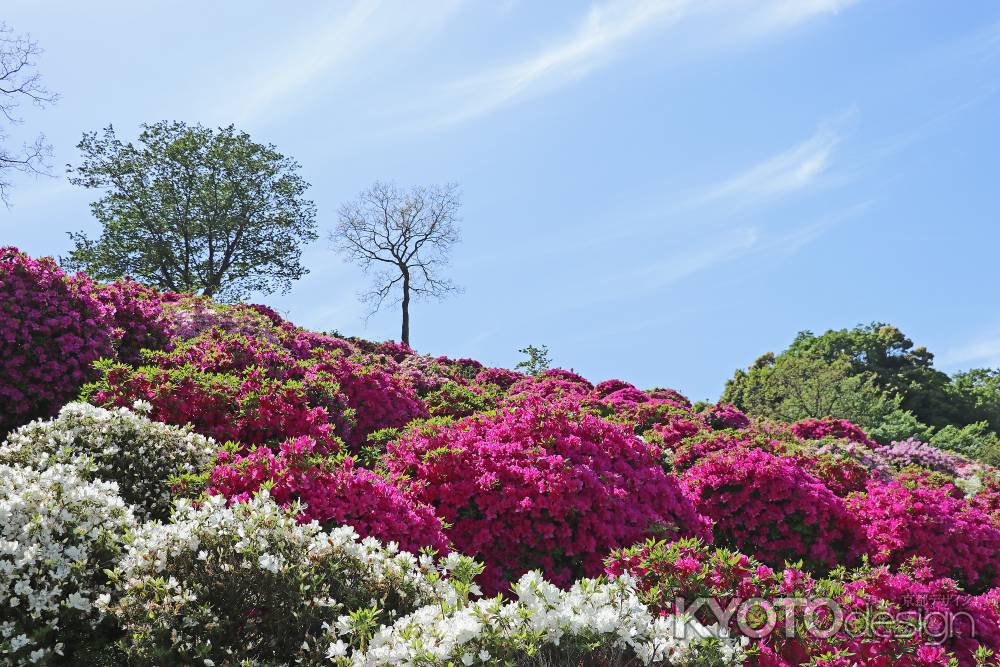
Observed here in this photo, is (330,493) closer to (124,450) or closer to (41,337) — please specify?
(124,450)

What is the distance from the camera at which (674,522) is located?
8.38 metres

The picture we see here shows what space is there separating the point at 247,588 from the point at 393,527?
1.68 meters

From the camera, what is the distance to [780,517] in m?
9.16

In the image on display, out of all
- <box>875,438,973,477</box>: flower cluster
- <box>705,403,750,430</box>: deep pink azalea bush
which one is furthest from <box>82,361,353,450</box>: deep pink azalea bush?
<box>875,438,973,477</box>: flower cluster

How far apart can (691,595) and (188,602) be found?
3.23m

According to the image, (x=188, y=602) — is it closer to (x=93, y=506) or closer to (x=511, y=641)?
(x=93, y=506)

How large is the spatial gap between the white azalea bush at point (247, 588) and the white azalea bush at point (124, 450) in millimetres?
1732

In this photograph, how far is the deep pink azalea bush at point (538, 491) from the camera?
7164 mm

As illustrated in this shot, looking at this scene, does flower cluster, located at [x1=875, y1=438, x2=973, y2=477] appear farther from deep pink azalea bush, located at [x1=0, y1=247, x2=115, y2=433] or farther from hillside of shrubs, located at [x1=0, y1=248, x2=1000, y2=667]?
deep pink azalea bush, located at [x1=0, y1=247, x2=115, y2=433]

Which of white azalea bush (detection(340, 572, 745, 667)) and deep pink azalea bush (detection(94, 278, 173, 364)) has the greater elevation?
deep pink azalea bush (detection(94, 278, 173, 364))

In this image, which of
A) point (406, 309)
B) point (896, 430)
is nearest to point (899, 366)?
point (896, 430)

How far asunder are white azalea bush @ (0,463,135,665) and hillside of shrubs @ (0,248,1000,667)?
0.7 inches

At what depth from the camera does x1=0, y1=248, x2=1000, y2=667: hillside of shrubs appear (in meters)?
4.25

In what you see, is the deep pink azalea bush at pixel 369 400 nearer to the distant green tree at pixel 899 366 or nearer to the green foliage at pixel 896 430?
the green foliage at pixel 896 430
